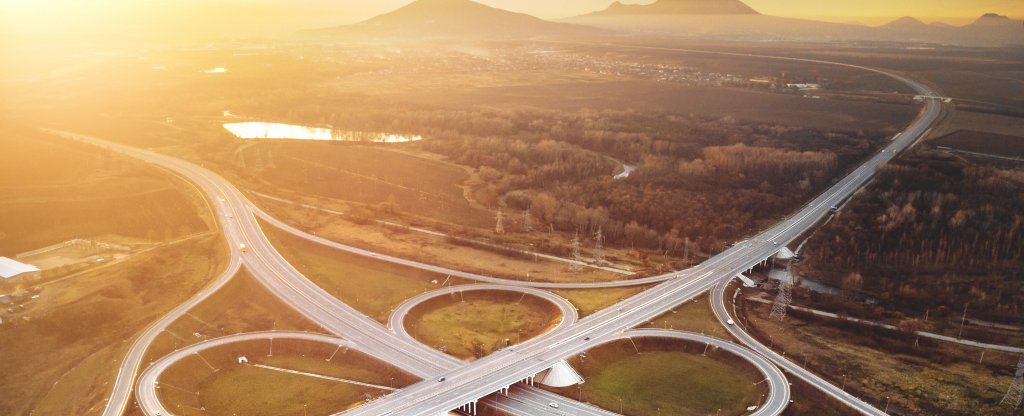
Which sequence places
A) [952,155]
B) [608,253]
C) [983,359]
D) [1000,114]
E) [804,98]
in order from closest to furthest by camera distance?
[983,359] < [608,253] < [952,155] < [1000,114] < [804,98]

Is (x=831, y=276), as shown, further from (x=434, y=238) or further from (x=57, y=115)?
(x=57, y=115)

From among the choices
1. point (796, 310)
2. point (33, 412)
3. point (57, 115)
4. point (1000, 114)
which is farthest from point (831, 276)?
point (57, 115)

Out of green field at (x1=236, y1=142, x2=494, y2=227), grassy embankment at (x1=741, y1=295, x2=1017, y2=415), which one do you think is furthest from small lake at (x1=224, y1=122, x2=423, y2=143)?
grassy embankment at (x1=741, y1=295, x2=1017, y2=415)

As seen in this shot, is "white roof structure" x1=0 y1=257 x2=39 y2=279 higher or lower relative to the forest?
lower

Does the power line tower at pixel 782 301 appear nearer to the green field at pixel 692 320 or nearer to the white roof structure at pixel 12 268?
the green field at pixel 692 320

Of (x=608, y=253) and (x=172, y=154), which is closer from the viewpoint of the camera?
(x=608, y=253)

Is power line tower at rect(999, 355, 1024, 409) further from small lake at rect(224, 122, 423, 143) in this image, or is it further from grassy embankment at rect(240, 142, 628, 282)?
small lake at rect(224, 122, 423, 143)
